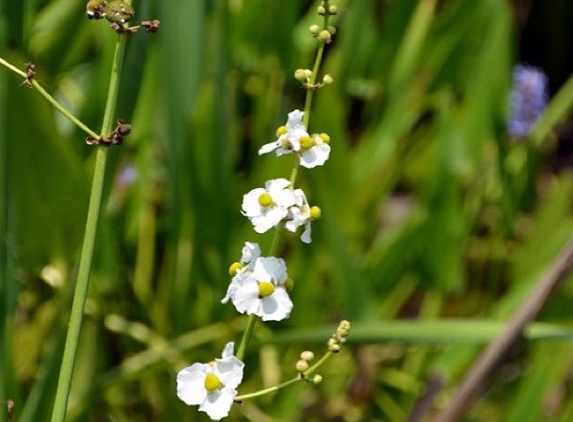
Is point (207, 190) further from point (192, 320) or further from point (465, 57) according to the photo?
point (465, 57)

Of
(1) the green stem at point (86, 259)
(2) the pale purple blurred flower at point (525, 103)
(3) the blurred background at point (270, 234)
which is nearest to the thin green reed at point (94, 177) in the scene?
(1) the green stem at point (86, 259)

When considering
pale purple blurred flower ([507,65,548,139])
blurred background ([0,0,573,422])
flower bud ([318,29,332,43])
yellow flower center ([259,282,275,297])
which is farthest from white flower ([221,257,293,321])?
pale purple blurred flower ([507,65,548,139])

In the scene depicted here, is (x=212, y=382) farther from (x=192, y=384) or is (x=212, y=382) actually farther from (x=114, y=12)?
(x=114, y=12)

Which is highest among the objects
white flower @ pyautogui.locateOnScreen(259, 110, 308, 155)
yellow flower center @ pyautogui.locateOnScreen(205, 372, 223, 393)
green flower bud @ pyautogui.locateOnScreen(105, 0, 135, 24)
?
green flower bud @ pyautogui.locateOnScreen(105, 0, 135, 24)

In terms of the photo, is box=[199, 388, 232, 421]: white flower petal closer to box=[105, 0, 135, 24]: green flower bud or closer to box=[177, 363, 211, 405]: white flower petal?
box=[177, 363, 211, 405]: white flower petal

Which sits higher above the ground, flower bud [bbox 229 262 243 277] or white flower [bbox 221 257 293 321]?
flower bud [bbox 229 262 243 277]

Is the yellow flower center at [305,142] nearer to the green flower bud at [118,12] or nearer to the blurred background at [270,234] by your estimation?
the green flower bud at [118,12]
